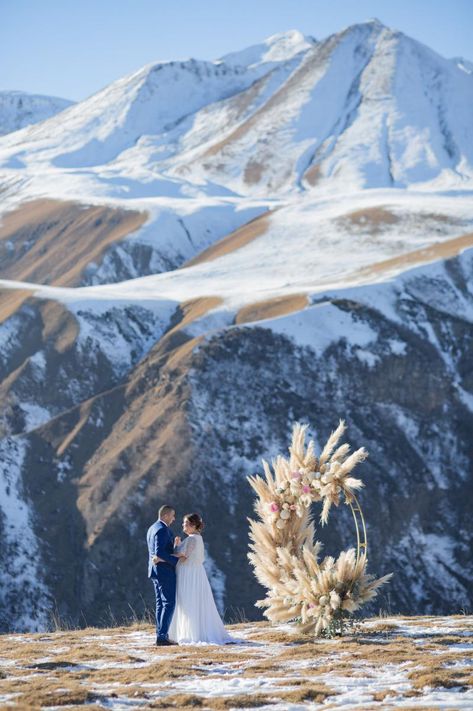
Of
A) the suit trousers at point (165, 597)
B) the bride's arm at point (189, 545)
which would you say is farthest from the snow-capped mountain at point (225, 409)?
the bride's arm at point (189, 545)

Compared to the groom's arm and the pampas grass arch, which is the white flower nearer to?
the pampas grass arch

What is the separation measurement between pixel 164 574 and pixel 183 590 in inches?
17.1

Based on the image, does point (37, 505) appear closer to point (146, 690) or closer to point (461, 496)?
point (461, 496)

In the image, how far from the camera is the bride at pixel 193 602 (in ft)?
63.2

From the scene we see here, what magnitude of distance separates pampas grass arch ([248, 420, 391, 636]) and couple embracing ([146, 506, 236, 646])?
4.49ft

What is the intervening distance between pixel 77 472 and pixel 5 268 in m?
79.3

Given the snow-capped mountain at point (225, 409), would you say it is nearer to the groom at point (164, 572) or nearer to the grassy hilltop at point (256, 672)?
the groom at point (164, 572)

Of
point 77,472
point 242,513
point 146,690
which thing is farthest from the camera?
point 77,472

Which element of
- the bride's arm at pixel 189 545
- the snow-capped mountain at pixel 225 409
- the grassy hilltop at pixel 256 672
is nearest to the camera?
the grassy hilltop at pixel 256 672

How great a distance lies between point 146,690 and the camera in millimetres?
14117

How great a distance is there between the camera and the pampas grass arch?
756 inches

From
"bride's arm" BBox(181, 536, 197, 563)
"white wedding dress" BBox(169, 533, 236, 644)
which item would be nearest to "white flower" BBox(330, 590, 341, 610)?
"white wedding dress" BBox(169, 533, 236, 644)

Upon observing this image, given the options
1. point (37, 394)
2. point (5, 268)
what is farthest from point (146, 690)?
point (5, 268)

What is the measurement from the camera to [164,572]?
64.2 feet
